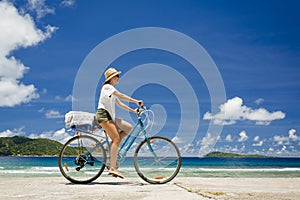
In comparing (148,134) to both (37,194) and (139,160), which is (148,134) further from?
(37,194)

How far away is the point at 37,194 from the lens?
5641 mm

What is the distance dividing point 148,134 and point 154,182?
0.91 meters

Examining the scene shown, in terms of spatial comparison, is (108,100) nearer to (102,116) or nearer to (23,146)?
(102,116)

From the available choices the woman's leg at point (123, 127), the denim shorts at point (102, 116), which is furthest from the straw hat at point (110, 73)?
the woman's leg at point (123, 127)

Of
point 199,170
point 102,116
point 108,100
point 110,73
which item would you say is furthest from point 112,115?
point 199,170

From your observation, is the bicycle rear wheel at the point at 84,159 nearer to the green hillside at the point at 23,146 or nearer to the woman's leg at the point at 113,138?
the woman's leg at the point at 113,138

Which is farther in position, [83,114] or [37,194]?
[83,114]

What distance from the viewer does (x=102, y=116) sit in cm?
679

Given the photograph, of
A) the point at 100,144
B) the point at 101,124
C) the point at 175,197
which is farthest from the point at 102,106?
the point at 175,197

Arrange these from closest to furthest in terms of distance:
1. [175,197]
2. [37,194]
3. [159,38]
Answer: [175,197], [37,194], [159,38]

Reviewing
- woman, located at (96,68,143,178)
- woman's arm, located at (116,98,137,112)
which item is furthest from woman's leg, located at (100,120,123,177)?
woman's arm, located at (116,98,137,112)

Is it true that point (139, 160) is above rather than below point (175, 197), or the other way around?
above

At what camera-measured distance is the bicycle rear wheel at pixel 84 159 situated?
711cm

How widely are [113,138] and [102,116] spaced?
1.50ft
